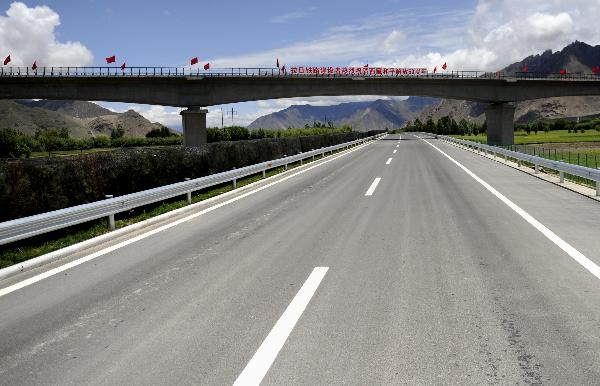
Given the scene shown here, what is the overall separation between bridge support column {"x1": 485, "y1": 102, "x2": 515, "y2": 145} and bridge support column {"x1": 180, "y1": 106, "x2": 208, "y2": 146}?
109 ft

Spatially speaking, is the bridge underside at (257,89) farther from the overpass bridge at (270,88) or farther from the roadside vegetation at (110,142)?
the roadside vegetation at (110,142)

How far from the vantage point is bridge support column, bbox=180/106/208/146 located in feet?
173

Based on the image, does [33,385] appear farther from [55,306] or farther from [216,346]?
[55,306]

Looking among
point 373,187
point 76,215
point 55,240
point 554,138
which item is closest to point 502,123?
point 554,138

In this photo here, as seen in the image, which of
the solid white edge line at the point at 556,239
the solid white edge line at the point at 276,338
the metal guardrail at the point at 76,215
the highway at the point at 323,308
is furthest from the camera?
the metal guardrail at the point at 76,215

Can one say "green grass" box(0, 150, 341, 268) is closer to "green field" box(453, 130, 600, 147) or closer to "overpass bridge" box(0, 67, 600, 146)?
"overpass bridge" box(0, 67, 600, 146)

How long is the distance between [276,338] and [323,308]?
2.77ft

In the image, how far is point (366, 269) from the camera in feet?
21.2

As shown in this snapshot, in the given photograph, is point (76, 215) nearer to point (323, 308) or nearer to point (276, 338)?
point (323, 308)

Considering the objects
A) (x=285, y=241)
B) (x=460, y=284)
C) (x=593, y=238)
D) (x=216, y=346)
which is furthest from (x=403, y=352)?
(x=593, y=238)

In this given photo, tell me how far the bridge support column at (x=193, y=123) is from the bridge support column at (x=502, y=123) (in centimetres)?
3332

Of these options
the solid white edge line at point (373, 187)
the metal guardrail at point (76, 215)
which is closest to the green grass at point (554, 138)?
the solid white edge line at point (373, 187)

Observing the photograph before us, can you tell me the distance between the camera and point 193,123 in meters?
52.9

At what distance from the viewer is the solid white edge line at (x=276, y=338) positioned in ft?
12.1
